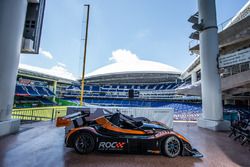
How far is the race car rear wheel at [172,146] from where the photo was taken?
3490mm

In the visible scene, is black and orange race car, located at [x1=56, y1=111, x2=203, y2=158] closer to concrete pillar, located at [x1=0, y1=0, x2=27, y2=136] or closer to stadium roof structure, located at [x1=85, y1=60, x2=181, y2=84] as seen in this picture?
concrete pillar, located at [x1=0, y1=0, x2=27, y2=136]

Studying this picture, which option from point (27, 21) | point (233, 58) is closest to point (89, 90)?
point (27, 21)

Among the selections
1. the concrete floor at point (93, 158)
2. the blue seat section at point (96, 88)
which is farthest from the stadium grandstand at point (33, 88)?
the concrete floor at point (93, 158)

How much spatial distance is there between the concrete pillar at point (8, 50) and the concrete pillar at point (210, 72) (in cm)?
973

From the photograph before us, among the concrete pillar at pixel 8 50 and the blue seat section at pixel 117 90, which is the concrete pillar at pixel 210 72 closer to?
the concrete pillar at pixel 8 50

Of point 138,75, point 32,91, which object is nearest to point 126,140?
point 32,91

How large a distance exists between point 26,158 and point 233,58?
9680mm

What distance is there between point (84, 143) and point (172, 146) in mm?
2330

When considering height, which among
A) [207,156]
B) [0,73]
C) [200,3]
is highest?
[200,3]

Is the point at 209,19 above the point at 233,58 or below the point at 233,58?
above

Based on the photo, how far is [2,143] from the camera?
4.27m

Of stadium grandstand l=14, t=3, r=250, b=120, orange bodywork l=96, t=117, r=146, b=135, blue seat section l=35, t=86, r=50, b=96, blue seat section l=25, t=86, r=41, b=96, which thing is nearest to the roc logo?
orange bodywork l=96, t=117, r=146, b=135

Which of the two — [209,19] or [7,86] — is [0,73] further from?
[209,19]

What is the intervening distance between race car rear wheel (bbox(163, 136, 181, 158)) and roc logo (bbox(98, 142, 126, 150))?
3.58 feet
